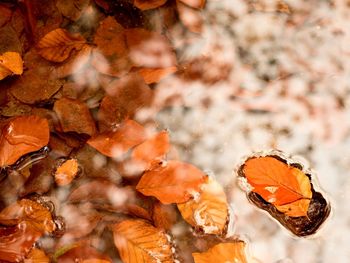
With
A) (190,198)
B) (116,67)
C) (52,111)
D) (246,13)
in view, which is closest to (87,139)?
(52,111)

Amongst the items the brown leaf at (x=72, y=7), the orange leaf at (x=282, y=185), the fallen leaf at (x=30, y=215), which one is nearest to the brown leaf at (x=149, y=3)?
the brown leaf at (x=72, y=7)

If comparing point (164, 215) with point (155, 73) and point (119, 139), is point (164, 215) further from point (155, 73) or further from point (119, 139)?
point (155, 73)

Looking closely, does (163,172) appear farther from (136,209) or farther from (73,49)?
(73,49)

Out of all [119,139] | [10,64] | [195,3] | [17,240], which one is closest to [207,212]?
[119,139]

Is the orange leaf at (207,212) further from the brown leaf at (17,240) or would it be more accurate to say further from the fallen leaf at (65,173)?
the brown leaf at (17,240)

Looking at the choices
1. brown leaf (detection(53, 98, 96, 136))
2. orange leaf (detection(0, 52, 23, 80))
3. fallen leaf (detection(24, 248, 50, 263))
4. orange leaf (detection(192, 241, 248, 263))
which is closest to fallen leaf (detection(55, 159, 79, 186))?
brown leaf (detection(53, 98, 96, 136))

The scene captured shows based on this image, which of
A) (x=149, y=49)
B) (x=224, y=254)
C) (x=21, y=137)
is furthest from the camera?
(x=149, y=49)
